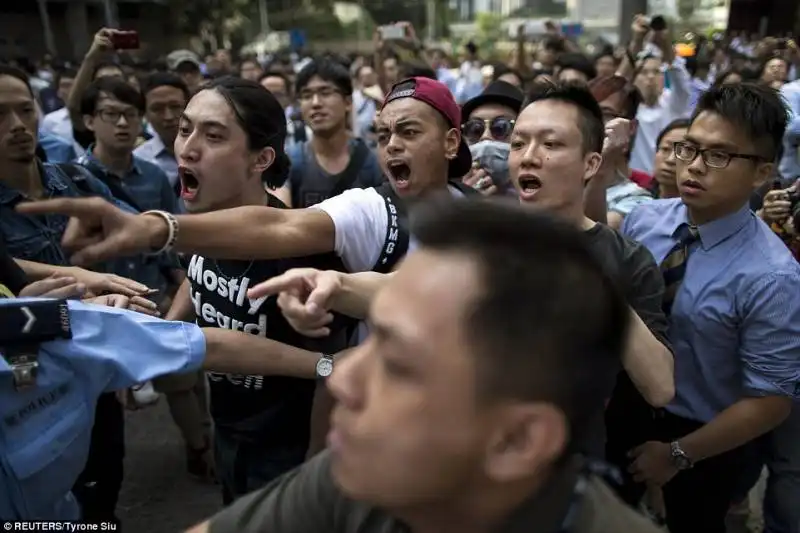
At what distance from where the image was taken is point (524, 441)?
1.02 m

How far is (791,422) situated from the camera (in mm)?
2393

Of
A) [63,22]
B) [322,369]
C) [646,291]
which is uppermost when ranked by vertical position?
[63,22]

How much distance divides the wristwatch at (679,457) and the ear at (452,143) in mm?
1237

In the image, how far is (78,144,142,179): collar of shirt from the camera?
3.26m

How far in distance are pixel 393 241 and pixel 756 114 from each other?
4.02ft

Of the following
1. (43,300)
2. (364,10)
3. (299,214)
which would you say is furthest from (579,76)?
(364,10)

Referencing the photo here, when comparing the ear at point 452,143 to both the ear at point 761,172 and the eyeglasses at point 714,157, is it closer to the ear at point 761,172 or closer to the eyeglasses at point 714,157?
the eyeglasses at point 714,157

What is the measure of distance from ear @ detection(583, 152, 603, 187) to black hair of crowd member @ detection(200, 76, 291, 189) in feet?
3.38

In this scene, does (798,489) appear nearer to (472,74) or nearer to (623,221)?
(623,221)

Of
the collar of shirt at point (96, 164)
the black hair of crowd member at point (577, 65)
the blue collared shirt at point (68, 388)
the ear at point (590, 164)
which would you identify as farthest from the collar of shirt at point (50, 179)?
the black hair of crowd member at point (577, 65)

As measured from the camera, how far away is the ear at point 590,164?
217 cm

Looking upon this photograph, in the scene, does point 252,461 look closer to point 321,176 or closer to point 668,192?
point 321,176

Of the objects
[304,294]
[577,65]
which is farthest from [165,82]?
[304,294]

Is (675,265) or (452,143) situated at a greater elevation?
(452,143)
